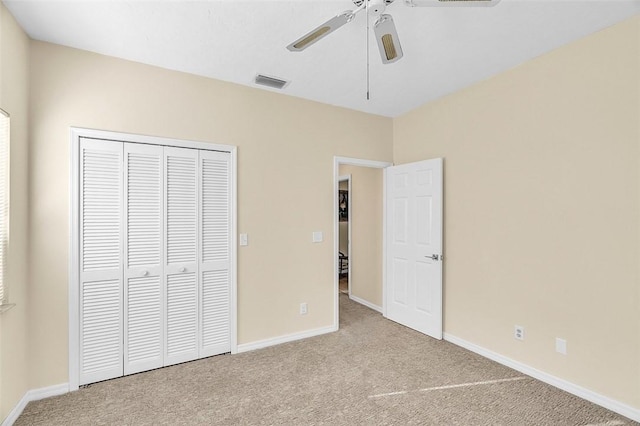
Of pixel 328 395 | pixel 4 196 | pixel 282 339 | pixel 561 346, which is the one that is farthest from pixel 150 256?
pixel 561 346

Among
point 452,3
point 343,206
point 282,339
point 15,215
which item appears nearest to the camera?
point 452,3

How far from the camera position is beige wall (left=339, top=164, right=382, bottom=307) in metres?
4.39

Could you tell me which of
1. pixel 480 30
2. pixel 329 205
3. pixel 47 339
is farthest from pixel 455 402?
pixel 47 339

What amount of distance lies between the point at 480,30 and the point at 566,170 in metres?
1.26

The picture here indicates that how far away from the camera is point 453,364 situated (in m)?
2.83

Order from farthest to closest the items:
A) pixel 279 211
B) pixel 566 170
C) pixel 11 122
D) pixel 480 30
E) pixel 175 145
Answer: pixel 279 211 < pixel 175 145 < pixel 566 170 < pixel 480 30 < pixel 11 122

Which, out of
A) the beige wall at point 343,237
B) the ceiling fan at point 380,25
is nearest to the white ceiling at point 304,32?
the ceiling fan at point 380,25

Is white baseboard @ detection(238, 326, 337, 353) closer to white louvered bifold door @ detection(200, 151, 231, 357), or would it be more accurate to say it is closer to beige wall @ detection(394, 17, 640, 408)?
white louvered bifold door @ detection(200, 151, 231, 357)

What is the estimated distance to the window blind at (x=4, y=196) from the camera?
192 cm

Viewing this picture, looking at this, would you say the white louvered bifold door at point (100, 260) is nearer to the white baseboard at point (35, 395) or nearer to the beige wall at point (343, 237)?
the white baseboard at point (35, 395)

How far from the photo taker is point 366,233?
4660mm

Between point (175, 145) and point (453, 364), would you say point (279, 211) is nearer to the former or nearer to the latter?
point (175, 145)

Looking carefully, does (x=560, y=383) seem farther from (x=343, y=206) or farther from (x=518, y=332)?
(x=343, y=206)

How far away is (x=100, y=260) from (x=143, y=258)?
1.00 ft
